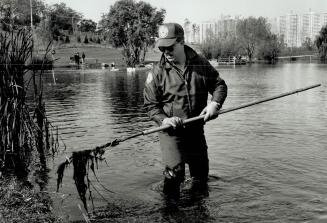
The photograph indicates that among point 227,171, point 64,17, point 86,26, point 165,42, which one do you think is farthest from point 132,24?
point 165,42

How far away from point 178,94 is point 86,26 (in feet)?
464

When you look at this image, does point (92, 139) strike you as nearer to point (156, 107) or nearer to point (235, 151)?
point (235, 151)

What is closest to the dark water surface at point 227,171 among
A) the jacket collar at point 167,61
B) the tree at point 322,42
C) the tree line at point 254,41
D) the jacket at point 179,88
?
the jacket at point 179,88

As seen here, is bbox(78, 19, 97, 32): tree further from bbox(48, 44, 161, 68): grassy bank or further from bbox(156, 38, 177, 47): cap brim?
bbox(156, 38, 177, 47): cap brim

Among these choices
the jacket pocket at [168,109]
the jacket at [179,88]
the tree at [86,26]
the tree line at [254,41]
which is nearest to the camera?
the jacket at [179,88]

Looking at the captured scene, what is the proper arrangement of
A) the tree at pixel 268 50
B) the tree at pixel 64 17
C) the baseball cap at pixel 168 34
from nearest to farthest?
1. the baseball cap at pixel 168 34
2. the tree at pixel 268 50
3. the tree at pixel 64 17

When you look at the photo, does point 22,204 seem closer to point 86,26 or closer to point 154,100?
point 154,100

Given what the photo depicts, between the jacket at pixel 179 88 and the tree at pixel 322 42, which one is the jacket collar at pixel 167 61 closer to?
the jacket at pixel 179 88

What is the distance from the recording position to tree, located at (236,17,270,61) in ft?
368

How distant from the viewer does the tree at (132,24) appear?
79062mm

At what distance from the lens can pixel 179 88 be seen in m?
5.78

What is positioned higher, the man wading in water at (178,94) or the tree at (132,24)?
the tree at (132,24)

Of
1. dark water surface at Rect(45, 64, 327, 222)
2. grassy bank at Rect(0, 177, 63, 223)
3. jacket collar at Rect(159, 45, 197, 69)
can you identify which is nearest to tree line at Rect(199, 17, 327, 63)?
dark water surface at Rect(45, 64, 327, 222)

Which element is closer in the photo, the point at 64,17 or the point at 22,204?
the point at 22,204
